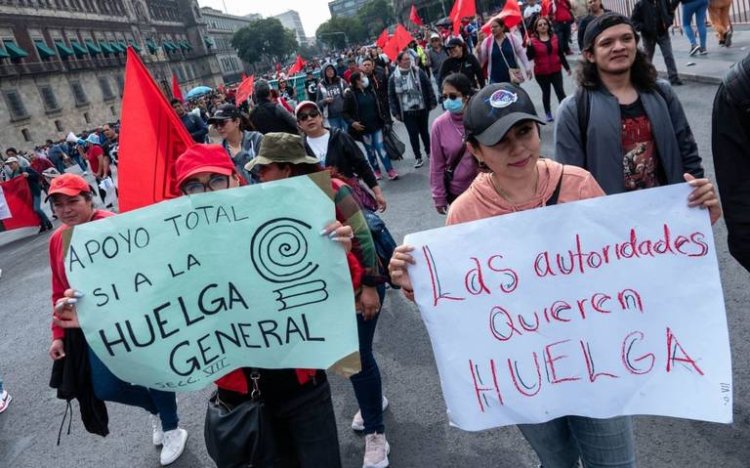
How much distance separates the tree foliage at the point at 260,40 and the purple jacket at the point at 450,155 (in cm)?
9999

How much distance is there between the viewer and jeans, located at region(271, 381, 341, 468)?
6.72 ft

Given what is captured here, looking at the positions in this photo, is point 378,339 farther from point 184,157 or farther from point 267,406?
point 184,157

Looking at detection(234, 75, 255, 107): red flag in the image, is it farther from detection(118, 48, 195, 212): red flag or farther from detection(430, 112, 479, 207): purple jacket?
detection(118, 48, 195, 212): red flag

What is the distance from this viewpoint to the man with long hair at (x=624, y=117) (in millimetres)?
2379

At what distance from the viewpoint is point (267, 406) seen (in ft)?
6.68

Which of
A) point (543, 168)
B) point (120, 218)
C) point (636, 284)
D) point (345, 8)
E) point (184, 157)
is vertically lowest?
point (636, 284)

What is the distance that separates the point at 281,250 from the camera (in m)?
1.90

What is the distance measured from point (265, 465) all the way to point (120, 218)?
1057 mm

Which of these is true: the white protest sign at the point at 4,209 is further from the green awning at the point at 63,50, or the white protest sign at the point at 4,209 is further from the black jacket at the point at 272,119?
the green awning at the point at 63,50

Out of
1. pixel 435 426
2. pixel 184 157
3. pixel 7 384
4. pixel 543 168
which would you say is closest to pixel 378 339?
pixel 435 426

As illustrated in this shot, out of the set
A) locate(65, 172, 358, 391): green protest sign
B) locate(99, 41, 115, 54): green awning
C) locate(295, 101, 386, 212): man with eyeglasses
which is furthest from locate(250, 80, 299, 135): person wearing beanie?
locate(99, 41, 115, 54): green awning

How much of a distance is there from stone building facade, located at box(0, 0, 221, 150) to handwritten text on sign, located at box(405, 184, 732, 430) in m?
45.0

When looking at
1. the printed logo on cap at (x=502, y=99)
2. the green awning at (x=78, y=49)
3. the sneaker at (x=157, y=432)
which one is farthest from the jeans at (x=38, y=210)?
the green awning at (x=78, y=49)

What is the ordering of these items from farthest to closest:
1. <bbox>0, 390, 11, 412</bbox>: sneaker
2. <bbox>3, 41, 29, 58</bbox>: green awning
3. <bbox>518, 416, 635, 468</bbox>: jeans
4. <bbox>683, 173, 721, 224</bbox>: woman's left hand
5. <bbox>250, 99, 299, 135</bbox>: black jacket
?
<bbox>3, 41, 29, 58</bbox>: green awning
<bbox>250, 99, 299, 135</bbox>: black jacket
<bbox>0, 390, 11, 412</bbox>: sneaker
<bbox>518, 416, 635, 468</bbox>: jeans
<bbox>683, 173, 721, 224</bbox>: woman's left hand
